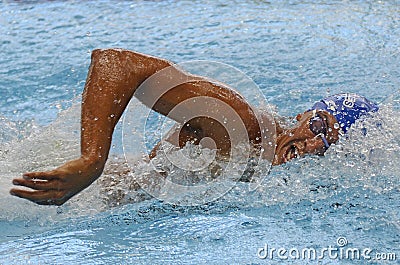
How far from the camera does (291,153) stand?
232 cm

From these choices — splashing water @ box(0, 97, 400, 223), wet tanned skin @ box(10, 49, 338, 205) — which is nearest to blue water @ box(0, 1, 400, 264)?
splashing water @ box(0, 97, 400, 223)

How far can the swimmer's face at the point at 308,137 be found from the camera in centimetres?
231

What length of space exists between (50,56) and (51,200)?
2432 millimetres

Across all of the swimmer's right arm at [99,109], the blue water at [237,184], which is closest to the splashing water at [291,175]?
the blue water at [237,184]

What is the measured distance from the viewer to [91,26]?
461cm

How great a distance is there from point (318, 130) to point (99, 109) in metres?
0.80

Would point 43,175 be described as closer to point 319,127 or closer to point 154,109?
point 154,109

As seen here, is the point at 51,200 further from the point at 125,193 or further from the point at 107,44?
the point at 107,44

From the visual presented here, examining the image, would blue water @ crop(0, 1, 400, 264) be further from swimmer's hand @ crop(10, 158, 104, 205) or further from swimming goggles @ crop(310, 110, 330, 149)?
swimmer's hand @ crop(10, 158, 104, 205)

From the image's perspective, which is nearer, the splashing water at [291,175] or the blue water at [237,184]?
the blue water at [237,184]

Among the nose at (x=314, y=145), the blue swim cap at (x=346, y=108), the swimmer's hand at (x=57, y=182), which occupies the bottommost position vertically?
the nose at (x=314, y=145)

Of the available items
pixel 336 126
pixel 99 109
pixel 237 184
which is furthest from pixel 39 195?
pixel 336 126

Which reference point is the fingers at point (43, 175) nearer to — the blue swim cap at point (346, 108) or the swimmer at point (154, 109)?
the swimmer at point (154, 109)

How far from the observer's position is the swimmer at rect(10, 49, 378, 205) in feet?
5.92
